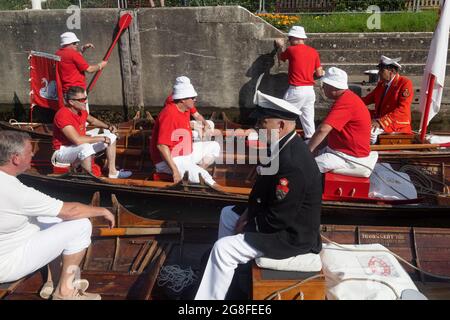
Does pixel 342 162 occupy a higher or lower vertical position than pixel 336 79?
lower

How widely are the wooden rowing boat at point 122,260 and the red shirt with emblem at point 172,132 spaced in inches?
51.9

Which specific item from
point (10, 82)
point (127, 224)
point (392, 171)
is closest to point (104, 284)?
point (127, 224)

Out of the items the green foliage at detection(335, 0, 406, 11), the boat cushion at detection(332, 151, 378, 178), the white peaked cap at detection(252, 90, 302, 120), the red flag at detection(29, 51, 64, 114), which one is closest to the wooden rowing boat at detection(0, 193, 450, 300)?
the boat cushion at detection(332, 151, 378, 178)

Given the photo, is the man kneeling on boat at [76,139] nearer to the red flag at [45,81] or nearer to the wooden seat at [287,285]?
the red flag at [45,81]

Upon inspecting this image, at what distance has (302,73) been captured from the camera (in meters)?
9.02

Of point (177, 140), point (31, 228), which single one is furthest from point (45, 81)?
point (31, 228)

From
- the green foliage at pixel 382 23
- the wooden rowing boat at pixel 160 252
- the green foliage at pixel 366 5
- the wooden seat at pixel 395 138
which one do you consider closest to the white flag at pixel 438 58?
the wooden seat at pixel 395 138

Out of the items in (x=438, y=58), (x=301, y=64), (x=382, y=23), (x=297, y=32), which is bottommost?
(x=301, y=64)

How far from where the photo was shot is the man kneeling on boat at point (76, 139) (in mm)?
6512

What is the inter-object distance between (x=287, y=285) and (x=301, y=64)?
6.20 meters

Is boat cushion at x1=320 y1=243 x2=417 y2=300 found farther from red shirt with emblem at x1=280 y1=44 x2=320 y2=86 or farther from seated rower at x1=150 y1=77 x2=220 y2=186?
red shirt with emblem at x1=280 y1=44 x2=320 y2=86

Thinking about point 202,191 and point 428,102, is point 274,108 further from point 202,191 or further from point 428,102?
point 428,102

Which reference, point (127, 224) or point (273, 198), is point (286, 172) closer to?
point (273, 198)

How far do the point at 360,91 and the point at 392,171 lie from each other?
4.41 metres
